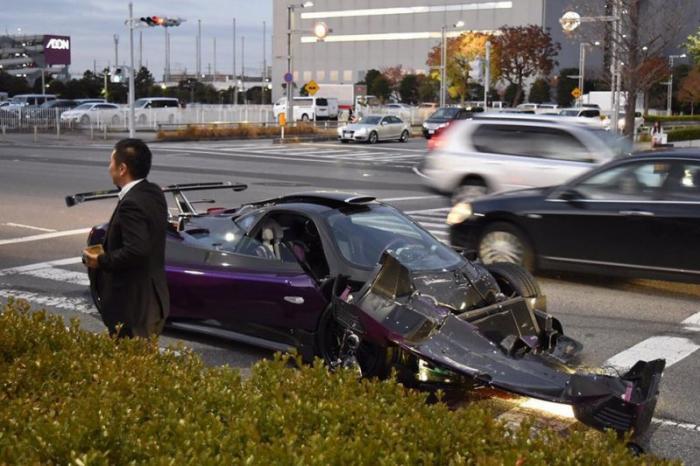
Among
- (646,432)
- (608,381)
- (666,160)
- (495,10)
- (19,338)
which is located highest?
(495,10)

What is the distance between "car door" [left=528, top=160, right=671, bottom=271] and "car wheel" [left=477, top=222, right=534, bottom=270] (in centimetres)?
17

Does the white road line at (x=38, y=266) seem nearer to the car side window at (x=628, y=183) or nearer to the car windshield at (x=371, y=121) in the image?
the car side window at (x=628, y=183)

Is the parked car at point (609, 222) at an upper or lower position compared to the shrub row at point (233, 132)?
lower

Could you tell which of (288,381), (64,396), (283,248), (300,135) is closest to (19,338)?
(64,396)

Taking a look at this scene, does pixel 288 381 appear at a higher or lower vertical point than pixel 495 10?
lower

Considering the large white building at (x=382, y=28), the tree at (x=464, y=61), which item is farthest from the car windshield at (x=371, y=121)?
the large white building at (x=382, y=28)

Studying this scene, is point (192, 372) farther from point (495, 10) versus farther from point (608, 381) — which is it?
point (495, 10)

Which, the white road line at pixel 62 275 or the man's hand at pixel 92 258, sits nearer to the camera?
the man's hand at pixel 92 258

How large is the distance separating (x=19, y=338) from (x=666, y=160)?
7.50 meters

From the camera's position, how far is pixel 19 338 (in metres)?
4.80

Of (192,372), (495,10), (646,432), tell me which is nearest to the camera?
(192,372)

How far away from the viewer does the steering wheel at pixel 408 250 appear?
6.75m

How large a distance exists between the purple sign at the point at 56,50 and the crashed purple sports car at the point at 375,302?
3969 inches

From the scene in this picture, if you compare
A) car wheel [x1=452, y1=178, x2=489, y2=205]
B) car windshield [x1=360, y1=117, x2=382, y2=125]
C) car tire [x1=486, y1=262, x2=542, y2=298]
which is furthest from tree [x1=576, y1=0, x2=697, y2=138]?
car tire [x1=486, y1=262, x2=542, y2=298]
